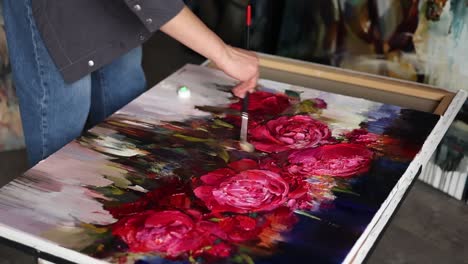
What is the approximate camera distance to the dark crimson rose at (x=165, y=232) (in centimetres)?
96

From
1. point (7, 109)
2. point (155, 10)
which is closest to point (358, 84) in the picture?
point (155, 10)

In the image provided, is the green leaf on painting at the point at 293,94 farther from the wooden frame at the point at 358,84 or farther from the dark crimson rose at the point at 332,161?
the dark crimson rose at the point at 332,161

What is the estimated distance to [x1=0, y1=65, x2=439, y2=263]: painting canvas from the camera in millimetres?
971

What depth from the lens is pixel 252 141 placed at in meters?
1.29

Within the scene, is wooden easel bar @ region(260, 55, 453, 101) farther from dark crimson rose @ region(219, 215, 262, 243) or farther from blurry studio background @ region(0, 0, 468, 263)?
dark crimson rose @ region(219, 215, 262, 243)

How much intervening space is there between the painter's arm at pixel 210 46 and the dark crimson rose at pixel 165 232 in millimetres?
323

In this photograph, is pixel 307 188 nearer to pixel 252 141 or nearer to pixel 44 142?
pixel 252 141

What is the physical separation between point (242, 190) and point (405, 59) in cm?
108

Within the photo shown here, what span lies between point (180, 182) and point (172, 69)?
1875 millimetres

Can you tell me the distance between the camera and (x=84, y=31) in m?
1.21

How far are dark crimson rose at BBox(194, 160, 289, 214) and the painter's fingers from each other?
0.23 meters

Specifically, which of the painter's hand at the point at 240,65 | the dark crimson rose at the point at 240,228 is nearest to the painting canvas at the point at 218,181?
the dark crimson rose at the point at 240,228

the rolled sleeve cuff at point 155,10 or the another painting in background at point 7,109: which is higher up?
the rolled sleeve cuff at point 155,10

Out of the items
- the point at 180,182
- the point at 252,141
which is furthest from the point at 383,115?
the point at 180,182
